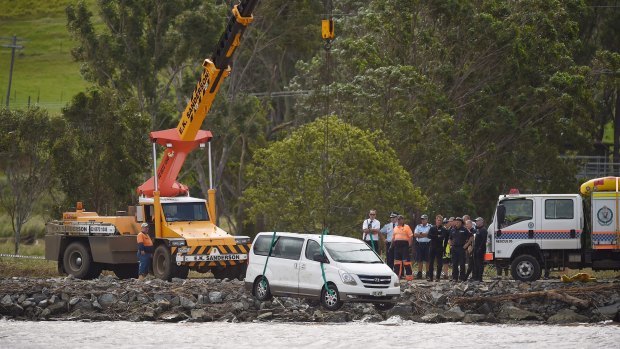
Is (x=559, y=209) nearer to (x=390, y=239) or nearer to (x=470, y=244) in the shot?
(x=470, y=244)

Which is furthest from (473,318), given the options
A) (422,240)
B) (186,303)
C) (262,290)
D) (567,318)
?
(422,240)

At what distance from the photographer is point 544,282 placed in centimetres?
3388

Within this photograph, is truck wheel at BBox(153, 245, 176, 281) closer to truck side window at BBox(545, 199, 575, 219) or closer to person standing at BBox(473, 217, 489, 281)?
person standing at BBox(473, 217, 489, 281)

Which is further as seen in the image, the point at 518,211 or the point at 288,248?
the point at 518,211

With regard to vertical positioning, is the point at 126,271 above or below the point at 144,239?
below

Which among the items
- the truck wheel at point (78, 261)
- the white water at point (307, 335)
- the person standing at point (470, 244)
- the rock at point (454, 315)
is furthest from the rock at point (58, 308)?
the person standing at point (470, 244)

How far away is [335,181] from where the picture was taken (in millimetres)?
47906

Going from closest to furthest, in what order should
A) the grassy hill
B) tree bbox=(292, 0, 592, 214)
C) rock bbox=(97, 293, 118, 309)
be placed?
1. rock bbox=(97, 293, 118, 309)
2. tree bbox=(292, 0, 592, 214)
3. the grassy hill

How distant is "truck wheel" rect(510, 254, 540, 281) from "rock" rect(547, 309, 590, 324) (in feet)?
17.2

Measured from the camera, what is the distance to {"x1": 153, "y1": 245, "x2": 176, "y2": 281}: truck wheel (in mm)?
35594

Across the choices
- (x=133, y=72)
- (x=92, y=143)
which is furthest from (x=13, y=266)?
(x=133, y=72)

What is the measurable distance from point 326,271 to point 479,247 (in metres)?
8.11

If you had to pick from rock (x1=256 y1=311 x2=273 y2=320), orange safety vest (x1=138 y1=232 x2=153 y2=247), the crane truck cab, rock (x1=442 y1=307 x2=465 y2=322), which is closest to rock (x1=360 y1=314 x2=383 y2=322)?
rock (x1=442 y1=307 x2=465 y2=322)

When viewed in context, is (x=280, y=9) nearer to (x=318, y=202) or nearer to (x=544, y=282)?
(x=318, y=202)
